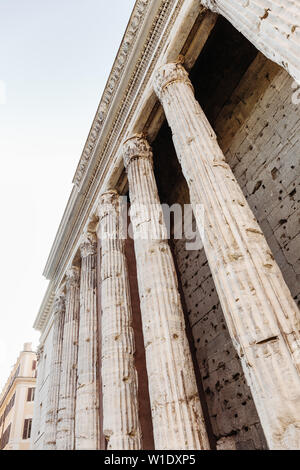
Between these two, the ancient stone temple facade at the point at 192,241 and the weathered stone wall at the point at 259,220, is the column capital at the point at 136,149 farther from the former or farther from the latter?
the weathered stone wall at the point at 259,220

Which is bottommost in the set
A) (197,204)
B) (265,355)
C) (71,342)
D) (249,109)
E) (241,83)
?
(265,355)

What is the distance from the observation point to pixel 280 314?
8.10ft

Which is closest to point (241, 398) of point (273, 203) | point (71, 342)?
point (273, 203)

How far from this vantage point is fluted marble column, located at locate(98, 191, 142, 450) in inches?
164

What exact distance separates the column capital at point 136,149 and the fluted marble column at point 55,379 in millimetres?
5211

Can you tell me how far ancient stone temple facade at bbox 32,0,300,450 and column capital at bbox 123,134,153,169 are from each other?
0.09 feet

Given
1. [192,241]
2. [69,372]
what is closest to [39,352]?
[69,372]

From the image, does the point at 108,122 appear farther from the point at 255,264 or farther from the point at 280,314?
the point at 280,314

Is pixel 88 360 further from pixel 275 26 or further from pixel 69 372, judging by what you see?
pixel 275 26

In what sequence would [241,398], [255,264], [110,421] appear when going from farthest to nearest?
1. [241,398]
2. [110,421]
3. [255,264]

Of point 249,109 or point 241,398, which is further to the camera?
point 249,109

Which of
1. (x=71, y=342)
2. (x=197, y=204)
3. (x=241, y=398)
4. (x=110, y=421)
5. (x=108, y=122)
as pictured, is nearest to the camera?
(x=197, y=204)

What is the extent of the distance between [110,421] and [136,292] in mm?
2410

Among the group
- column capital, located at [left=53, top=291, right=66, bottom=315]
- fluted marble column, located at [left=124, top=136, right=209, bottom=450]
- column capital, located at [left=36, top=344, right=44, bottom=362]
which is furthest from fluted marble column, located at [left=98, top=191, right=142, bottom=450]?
column capital, located at [left=36, top=344, right=44, bottom=362]
